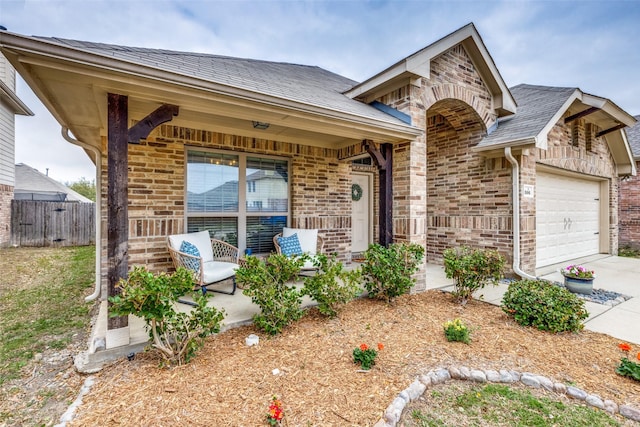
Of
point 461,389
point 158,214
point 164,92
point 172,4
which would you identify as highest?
point 172,4

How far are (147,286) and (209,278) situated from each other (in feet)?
5.17

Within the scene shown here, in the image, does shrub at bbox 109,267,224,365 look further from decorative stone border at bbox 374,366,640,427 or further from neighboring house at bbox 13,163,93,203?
neighboring house at bbox 13,163,93,203

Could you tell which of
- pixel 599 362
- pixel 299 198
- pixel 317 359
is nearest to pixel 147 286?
pixel 317 359

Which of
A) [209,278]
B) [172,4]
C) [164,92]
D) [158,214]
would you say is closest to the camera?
[164,92]

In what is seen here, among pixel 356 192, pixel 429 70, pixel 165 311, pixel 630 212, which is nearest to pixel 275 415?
pixel 165 311

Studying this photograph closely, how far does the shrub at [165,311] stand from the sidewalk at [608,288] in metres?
3.78

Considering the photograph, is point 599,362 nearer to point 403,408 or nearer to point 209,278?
point 403,408

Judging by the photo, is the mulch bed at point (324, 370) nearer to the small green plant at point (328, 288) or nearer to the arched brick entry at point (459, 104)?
the small green plant at point (328, 288)

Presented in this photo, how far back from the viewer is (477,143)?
5.85 m

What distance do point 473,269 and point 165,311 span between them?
12.2ft

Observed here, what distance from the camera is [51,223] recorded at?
10641 millimetres

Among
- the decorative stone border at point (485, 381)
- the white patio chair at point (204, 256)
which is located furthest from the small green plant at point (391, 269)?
the white patio chair at point (204, 256)

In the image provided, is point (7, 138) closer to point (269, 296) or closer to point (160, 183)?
point (160, 183)

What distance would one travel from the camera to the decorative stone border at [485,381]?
1.99 m
